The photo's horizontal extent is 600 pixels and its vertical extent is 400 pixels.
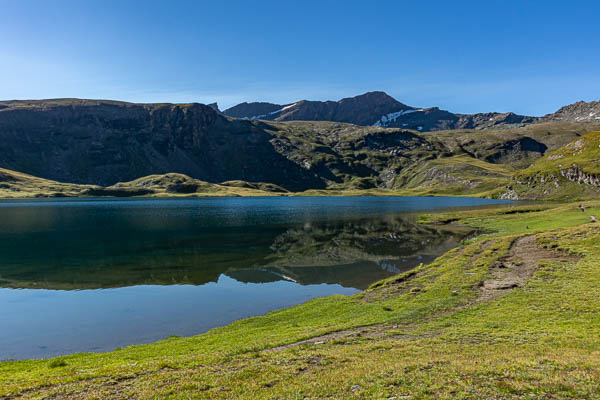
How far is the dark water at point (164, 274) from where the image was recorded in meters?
34.8

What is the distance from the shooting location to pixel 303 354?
2048 centimetres

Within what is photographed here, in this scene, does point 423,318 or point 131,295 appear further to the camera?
point 131,295

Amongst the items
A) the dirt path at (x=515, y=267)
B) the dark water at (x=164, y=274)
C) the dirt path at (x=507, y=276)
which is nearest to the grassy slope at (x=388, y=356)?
the dirt path at (x=507, y=276)

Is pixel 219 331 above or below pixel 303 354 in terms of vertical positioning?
below

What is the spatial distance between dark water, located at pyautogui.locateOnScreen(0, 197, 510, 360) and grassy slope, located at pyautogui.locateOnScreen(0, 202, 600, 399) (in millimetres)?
7960

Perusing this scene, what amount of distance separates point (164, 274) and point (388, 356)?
4623cm

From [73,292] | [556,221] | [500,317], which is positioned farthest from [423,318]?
[556,221]

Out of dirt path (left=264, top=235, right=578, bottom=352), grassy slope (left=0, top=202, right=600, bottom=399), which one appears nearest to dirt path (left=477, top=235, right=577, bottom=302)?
dirt path (left=264, top=235, right=578, bottom=352)

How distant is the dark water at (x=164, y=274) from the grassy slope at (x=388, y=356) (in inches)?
313

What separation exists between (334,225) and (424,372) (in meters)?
106

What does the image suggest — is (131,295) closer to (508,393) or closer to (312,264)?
(312,264)

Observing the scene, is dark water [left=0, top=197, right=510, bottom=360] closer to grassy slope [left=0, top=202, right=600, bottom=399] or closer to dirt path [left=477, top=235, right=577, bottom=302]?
grassy slope [left=0, top=202, right=600, bottom=399]

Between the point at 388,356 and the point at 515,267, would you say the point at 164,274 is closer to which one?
the point at 388,356

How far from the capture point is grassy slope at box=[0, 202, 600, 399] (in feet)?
48.5
